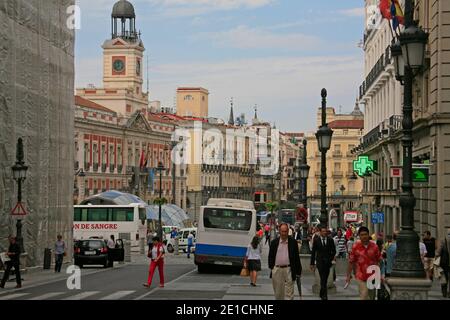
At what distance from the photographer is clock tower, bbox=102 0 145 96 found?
126188 mm

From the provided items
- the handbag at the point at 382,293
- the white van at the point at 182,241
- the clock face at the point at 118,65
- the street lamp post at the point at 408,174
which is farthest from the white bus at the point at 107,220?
the clock face at the point at 118,65

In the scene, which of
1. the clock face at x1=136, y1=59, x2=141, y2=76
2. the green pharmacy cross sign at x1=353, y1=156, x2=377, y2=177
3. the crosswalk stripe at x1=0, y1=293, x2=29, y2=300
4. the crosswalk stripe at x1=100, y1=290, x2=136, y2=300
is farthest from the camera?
the clock face at x1=136, y1=59, x2=141, y2=76

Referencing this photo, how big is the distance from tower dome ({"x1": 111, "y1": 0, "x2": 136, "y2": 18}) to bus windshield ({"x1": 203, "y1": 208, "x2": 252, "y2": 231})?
8611 cm

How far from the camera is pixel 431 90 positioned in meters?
39.2

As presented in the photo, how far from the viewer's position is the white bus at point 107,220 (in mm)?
68625

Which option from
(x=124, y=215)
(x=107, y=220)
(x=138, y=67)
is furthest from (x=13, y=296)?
(x=138, y=67)

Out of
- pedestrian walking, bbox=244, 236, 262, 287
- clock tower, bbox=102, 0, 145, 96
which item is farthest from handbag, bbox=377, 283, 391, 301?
clock tower, bbox=102, 0, 145, 96

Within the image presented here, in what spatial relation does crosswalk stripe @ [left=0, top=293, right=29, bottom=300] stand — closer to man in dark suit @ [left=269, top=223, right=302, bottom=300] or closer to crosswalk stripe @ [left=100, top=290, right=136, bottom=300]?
crosswalk stripe @ [left=100, top=290, right=136, bottom=300]

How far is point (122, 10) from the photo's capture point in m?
126

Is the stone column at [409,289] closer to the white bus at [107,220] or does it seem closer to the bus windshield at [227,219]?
the bus windshield at [227,219]

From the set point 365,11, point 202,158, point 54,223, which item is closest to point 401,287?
point 54,223

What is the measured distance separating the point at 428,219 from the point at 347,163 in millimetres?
102299

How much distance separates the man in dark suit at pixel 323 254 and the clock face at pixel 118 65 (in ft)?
343
